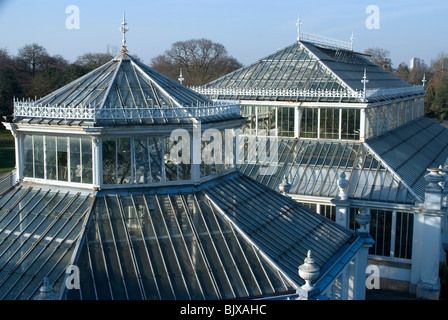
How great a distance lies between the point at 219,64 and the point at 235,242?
82498mm

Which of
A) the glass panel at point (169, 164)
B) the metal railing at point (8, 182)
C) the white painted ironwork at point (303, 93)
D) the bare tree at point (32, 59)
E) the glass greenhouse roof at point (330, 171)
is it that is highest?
the bare tree at point (32, 59)

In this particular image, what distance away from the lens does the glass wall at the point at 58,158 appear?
17.0 m

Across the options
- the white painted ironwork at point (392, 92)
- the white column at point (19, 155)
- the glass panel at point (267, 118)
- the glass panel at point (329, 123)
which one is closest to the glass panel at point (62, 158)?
the white column at point (19, 155)

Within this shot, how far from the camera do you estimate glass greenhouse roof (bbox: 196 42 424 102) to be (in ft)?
115

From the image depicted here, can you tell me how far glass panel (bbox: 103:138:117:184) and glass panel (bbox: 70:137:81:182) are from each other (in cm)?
85

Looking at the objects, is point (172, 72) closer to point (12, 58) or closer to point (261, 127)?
point (12, 58)

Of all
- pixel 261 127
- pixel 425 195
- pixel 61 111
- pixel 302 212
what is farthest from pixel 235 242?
pixel 261 127

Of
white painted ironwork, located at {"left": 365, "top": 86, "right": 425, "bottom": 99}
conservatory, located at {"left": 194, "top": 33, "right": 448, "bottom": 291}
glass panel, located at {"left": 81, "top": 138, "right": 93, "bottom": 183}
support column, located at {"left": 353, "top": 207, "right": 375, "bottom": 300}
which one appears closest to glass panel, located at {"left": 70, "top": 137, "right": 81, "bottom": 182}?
glass panel, located at {"left": 81, "top": 138, "right": 93, "bottom": 183}

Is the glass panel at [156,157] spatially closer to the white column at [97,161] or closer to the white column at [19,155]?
the white column at [97,161]

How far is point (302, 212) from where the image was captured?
66.1 ft

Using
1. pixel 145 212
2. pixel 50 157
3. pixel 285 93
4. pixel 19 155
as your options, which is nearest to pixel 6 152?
pixel 285 93

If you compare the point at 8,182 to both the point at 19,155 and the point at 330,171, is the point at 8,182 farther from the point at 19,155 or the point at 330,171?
the point at 330,171

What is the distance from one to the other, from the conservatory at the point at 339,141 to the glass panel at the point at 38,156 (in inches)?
617
